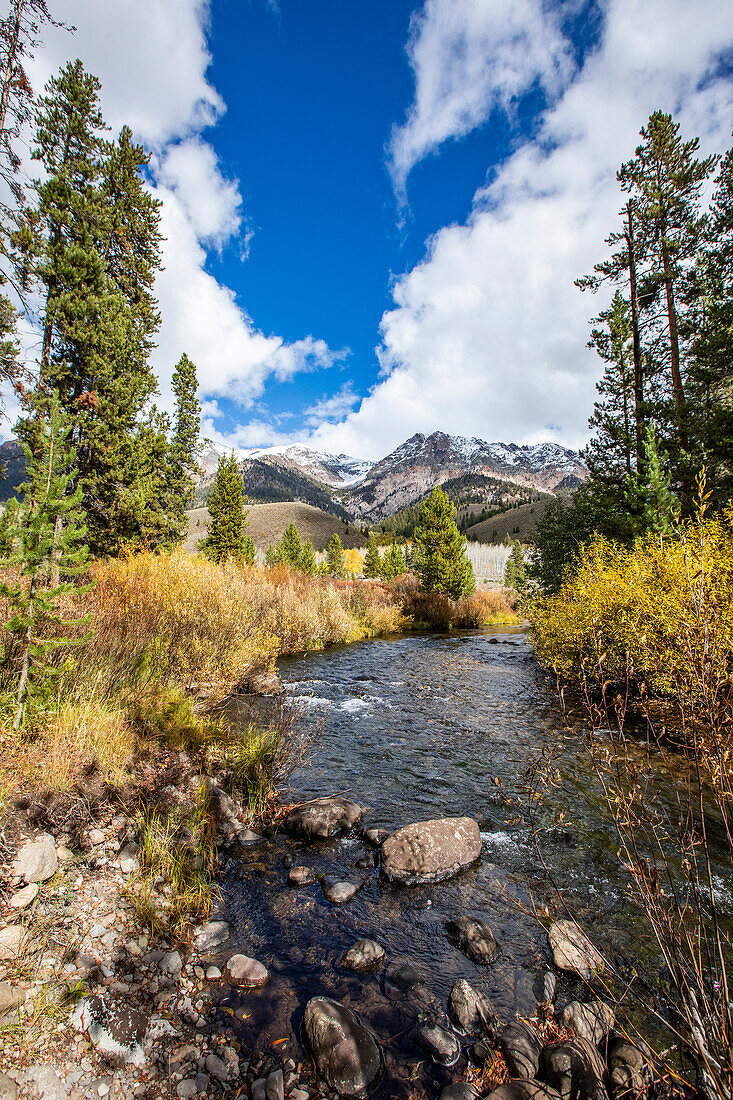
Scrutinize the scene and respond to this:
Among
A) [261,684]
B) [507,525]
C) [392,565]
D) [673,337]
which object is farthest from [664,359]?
[507,525]

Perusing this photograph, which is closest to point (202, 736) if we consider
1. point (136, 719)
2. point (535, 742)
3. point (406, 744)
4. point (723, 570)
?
point (136, 719)

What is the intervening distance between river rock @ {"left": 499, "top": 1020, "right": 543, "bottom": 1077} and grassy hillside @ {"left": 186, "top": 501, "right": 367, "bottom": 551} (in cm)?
13751

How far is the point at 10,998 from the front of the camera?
2768 millimetres

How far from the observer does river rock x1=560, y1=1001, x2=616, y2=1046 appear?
318 centimetres

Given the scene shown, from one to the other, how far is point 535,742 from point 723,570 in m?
4.99

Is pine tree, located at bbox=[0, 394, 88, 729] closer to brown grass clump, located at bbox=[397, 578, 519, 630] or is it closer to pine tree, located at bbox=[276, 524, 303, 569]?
brown grass clump, located at bbox=[397, 578, 519, 630]

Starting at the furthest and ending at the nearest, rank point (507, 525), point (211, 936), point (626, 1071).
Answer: point (507, 525), point (211, 936), point (626, 1071)

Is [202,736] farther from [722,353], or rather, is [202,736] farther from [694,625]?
[722,353]

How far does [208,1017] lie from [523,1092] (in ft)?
7.57

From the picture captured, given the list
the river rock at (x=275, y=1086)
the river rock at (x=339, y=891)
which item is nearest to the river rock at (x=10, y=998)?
the river rock at (x=275, y=1086)

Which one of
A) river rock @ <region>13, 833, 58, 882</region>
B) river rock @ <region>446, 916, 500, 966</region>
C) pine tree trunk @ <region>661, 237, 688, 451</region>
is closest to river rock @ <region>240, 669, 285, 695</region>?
river rock @ <region>13, 833, 58, 882</region>

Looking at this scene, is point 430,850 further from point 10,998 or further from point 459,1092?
point 10,998

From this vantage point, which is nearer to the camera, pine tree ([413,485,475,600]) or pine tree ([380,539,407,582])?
pine tree ([413,485,475,600])

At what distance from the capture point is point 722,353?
43.5 feet
